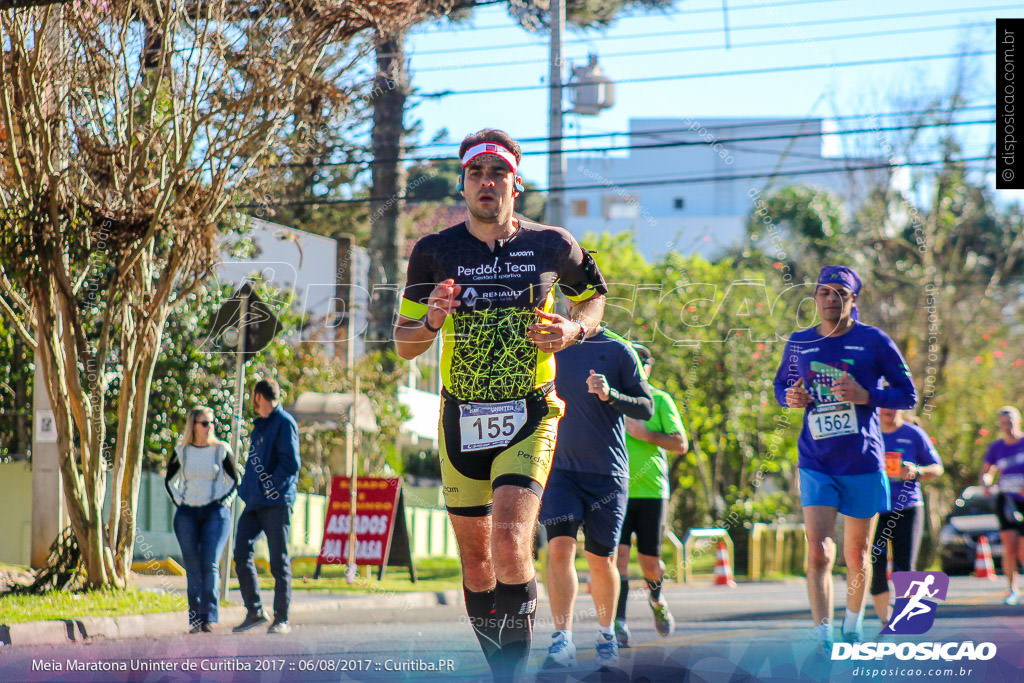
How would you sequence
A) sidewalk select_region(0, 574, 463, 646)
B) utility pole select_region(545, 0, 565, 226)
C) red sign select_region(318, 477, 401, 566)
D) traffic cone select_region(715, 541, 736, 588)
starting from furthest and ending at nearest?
traffic cone select_region(715, 541, 736, 588) → utility pole select_region(545, 0, 565, 226) → red sign select_region(318, 477, 401, 566) → sidewalk select_region(0, 574, 463, 646)

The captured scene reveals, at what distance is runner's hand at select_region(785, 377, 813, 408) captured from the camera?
725 cm

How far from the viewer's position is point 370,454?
76.2 feet

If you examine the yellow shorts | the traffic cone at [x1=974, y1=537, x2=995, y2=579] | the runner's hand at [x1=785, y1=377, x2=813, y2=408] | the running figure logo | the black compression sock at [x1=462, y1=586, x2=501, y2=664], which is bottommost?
the traffic cone at [x1=974, y1=537, x2=995, y2=579]

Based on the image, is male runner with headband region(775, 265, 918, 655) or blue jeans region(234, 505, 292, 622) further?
blue jeans region(234, 505, 292, 622)

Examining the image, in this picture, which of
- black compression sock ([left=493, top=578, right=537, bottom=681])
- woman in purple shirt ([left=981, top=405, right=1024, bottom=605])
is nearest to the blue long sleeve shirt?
black compression sock ([left=493, top=578, right=537, bottom=681])

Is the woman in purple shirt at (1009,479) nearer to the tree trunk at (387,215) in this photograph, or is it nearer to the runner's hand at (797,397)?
the runner's hand at (797,397)

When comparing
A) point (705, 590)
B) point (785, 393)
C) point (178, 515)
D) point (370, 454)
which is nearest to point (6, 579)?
point (178, 515)

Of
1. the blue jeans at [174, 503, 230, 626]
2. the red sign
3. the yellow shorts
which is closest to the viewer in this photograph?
the yellow shorts

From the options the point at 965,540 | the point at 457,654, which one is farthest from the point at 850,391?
the point at 965,540

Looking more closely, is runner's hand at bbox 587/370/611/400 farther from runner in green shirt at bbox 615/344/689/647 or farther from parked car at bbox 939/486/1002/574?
parked car at bbox 939/486/1002/574

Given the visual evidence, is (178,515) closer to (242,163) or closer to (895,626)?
(242,163)

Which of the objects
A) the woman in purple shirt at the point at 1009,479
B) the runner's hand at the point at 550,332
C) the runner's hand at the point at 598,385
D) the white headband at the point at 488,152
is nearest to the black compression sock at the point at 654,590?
the runner's hand at the point at 598,385

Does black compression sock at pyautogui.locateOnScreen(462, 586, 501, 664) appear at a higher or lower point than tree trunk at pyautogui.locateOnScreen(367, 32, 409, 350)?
lower

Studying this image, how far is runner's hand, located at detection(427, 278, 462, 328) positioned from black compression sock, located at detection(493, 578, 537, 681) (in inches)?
42.3
